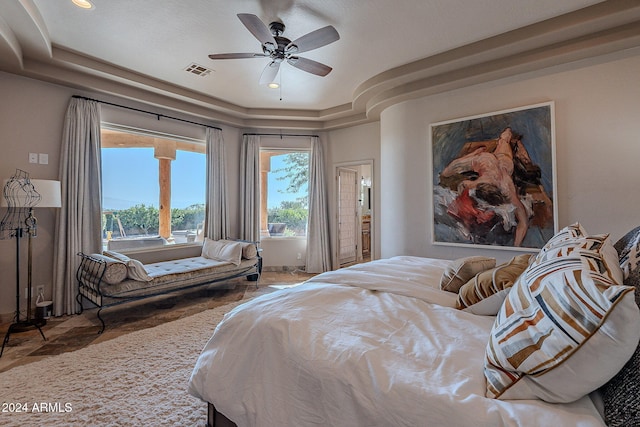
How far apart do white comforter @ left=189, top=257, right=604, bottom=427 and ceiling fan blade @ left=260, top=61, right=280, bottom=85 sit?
7.71 ft

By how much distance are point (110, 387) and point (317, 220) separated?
407 cm

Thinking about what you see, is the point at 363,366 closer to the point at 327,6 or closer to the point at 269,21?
the point at 327,6

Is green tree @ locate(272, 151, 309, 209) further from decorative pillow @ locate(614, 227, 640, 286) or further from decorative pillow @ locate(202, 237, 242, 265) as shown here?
decorative pillow @ locate(614, 227, 640, 286)

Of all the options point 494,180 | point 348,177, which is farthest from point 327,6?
point 348,177

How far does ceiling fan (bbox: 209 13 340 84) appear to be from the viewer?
7.82ft

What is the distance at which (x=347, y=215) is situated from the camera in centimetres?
634

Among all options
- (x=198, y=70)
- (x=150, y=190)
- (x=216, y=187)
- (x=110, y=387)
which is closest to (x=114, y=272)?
(x=110, y=387)

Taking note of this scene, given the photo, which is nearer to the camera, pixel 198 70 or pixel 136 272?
pixel 136 272

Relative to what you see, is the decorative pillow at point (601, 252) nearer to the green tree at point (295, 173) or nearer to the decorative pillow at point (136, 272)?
the decorative pillow at point (136, 272)

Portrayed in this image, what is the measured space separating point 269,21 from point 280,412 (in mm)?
3119

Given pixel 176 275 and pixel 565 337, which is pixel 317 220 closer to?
pixel 176 275

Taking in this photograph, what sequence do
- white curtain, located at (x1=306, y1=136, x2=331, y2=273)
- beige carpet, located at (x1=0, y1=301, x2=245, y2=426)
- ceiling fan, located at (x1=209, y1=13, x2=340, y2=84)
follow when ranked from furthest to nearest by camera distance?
white curtain, located at (x1=306, y1=136, x2=331, y2=273)
ceiling fan, located at (x1=209, y1=13, x2=340, y2=84)
beige carpet, located at (x1=0, y1=301, x2=245, y2=426)

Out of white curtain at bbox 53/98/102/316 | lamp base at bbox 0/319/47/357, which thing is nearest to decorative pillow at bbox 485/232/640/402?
lamp base at bbox 0/319/47/357

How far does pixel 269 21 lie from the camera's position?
2.77 meters
